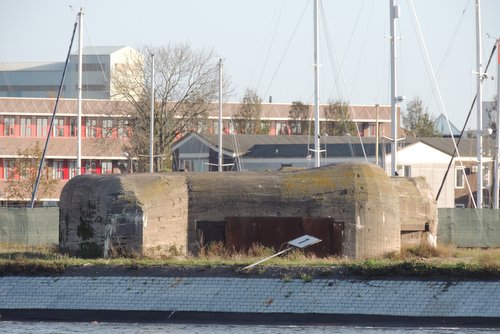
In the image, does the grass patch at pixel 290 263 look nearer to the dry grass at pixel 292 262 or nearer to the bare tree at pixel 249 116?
the dry grass at pixel 292 262

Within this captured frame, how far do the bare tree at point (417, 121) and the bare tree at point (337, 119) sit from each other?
1069 centimetres

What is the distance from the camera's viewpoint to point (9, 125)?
99938mm

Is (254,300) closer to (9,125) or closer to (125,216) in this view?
(125,216)

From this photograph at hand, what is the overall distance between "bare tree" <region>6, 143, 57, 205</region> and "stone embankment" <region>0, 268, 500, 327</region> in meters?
53.1

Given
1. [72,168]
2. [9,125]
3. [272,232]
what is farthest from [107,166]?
[272,232]

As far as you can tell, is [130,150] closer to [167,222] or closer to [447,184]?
[447,184]

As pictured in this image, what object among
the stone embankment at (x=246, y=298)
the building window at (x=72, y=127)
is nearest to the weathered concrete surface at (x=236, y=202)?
the stone embankment at (x=246, y=298)

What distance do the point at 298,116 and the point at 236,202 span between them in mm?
71046

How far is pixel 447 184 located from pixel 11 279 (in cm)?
4837

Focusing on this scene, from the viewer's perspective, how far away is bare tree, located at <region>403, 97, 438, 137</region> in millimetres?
112062

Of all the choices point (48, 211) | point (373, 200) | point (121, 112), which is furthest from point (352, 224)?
point (121, 112)

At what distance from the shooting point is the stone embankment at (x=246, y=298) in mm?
27328

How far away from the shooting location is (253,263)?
96.9 feet

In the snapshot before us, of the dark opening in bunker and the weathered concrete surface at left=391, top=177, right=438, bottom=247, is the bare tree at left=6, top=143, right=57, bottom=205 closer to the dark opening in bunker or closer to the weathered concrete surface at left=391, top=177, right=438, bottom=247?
the weathered concrete surface at left=391, top=177, right=438, bottom=247
